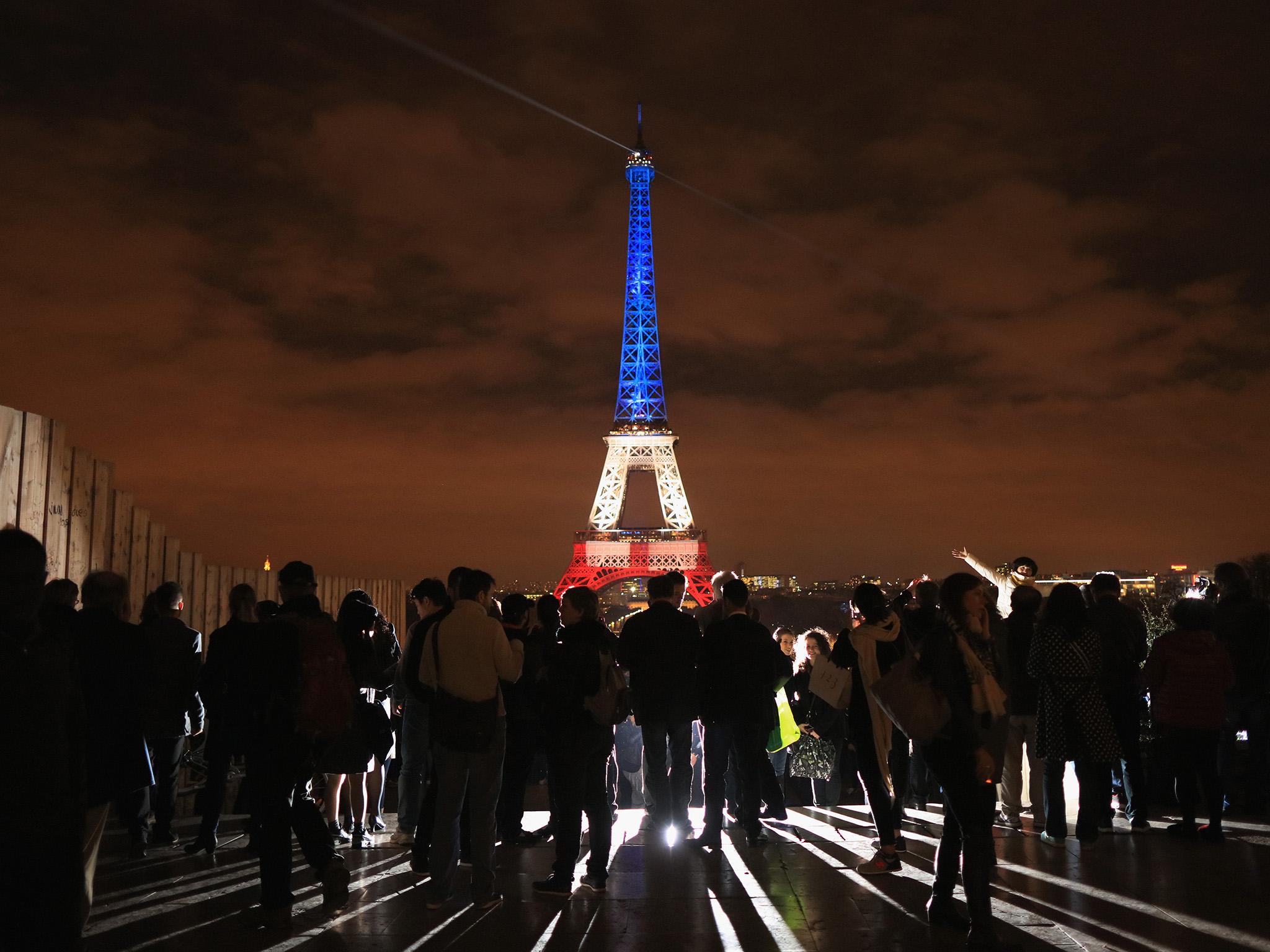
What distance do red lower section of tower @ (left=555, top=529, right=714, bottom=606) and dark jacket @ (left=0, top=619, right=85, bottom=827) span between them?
6371cm

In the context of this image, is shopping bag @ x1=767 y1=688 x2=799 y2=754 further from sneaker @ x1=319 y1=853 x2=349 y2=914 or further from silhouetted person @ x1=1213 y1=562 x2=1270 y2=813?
sneaker @ x1=319 y1=853 x2=349 y2=914

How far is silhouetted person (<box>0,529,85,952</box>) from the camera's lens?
3.25 metres

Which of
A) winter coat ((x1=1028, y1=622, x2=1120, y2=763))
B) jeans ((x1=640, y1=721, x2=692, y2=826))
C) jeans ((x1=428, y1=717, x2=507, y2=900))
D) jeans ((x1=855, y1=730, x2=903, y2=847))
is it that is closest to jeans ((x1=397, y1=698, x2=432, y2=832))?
jeans ((x1=428, y1=717, x2=507, y2=900))

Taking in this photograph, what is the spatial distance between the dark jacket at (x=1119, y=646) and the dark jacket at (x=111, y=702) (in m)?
6.14

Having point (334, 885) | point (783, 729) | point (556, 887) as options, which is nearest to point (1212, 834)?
point (783, 729)

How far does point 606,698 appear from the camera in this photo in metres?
6.48

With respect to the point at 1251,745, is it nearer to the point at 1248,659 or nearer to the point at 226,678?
the point at 1248,659

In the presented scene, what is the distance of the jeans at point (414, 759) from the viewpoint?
7562 millimetres

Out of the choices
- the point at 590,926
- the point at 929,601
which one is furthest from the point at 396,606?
the point at 590,926

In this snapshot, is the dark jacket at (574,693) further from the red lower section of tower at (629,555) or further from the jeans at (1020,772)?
the red lower section of tower at (629,555)

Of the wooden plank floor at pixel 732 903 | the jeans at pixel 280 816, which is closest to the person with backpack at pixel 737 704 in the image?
the wooden plank floor at pixel 732 903

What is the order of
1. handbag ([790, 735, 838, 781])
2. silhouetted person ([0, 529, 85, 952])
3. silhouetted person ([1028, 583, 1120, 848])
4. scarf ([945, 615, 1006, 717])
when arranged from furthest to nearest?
1. handbag ([790, 735, 838, 781])
2. silhouetted person ([1028, 583, 1120, 848])
3. scarf ([945, 615, 1006, 717])
4. silhouetted person ([0, 529, 85, 952])

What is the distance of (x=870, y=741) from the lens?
276 inches

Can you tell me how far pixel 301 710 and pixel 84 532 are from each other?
15.4 feet
